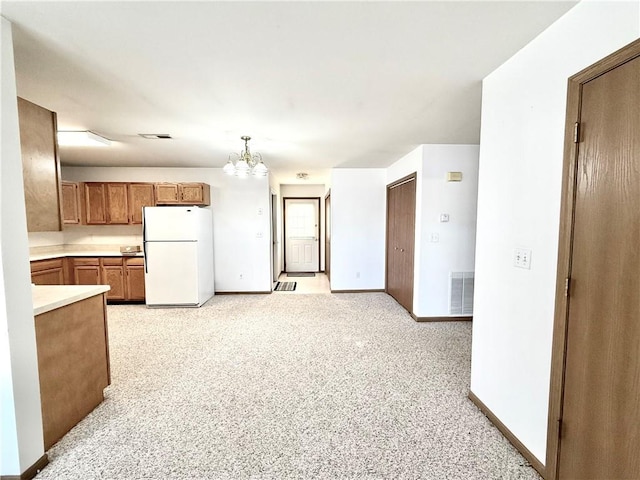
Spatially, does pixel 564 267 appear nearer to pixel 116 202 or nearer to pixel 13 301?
pixel 13 301

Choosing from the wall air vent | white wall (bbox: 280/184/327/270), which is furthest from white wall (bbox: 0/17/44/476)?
white wall (bbox: 280/184/327/270)

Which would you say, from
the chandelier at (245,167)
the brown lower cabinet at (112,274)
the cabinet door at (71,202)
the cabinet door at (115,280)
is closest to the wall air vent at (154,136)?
the chandelier at (245,167)

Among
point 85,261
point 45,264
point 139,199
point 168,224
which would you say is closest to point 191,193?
point 168,224

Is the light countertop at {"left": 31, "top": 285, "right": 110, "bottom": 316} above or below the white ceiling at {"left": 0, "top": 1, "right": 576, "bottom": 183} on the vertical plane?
below

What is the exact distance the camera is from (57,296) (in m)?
1.75

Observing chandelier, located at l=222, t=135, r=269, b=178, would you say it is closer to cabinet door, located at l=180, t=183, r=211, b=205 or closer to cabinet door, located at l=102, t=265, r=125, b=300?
cabinet door, located at l=180, t=183, r=211, b=205

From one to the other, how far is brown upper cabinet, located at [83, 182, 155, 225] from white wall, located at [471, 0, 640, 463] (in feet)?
15.4

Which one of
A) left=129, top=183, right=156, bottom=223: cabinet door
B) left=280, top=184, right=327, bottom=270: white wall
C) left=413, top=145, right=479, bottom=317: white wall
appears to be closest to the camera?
left=413, top=145, right=479, bottom=317: white wall

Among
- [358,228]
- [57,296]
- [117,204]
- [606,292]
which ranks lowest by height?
[57,296]

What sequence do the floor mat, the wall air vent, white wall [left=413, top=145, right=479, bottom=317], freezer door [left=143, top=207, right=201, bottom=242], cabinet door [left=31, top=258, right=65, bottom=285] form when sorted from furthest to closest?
the floor mat → freezer door [left=143, top=207, right=201, bottom=242] → cabinet door [left=31, top=258, right=65, bottom=285] → white wall [left=413, top=145, right=479, bottom=317] → the wall air vent

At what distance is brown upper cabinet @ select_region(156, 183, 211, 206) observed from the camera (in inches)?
175

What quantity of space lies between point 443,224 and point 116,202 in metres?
4.94

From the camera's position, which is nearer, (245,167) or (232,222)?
(245,167)

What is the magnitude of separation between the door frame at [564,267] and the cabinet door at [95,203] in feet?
18.2
